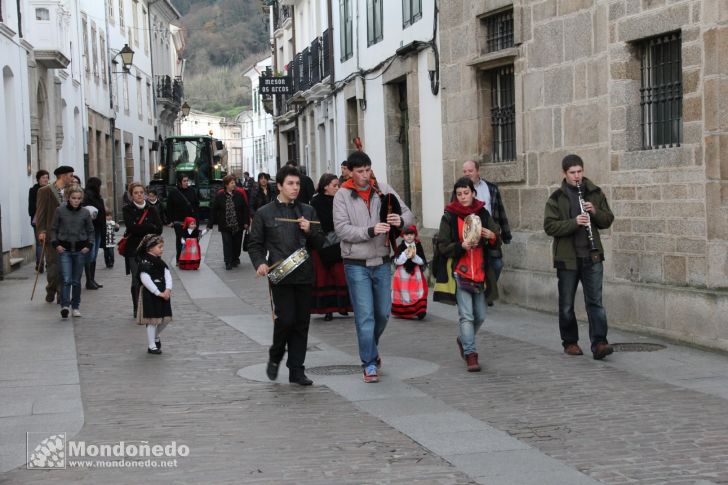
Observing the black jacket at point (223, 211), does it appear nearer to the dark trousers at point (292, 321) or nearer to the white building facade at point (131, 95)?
the dark trousers at point (292, 321)

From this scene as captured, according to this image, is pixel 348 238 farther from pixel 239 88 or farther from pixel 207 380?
pixel 239 88

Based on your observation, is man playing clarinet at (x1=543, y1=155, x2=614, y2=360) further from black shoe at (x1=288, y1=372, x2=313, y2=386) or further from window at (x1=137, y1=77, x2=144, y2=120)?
window at (x1=137, y1=77, x2=144, y2=120)

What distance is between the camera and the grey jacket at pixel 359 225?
855cm

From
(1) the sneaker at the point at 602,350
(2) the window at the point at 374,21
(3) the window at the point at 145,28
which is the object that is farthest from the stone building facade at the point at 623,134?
(3) the window at the point at 145,28

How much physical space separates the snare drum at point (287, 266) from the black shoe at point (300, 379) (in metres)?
0.74

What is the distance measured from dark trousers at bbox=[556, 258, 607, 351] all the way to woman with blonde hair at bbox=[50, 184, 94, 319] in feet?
20.2

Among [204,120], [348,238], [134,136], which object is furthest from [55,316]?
[204,120]

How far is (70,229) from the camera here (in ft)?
43.2

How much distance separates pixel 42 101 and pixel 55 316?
43.3 feet

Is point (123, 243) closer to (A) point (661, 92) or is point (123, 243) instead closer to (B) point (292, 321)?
(B) point (292, 321)

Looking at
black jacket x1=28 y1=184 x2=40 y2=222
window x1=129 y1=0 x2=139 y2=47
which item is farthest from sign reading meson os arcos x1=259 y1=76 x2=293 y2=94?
black jacket x1=28 y1=184 x2=40 y2=222

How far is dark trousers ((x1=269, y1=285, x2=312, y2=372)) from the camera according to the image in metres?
8.38

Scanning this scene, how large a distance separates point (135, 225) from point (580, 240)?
228 inches

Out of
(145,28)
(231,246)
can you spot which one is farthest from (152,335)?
(145,28)
